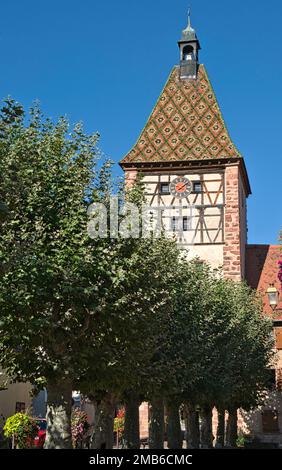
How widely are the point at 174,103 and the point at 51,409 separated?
33151 mm

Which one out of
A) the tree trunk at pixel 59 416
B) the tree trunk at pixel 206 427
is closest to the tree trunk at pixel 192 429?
the tree trunk at pixel 206 427

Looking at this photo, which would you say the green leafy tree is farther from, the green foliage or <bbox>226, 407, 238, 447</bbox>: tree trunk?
<bbox>226, 407, 238, 447</bbox>: tree trunk

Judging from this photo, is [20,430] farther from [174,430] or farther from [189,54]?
[189,54]

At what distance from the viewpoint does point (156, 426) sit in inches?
904

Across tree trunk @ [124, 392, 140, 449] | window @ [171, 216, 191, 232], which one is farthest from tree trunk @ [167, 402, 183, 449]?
window @ [171, 216, 191, 232]

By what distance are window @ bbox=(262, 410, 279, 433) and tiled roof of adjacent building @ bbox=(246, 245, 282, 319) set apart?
627 cm

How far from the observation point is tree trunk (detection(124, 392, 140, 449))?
20.7m

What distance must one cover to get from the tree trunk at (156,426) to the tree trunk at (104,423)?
2.74 m

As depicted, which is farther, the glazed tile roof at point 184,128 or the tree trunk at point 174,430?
the glazed tile roof at point 184,128

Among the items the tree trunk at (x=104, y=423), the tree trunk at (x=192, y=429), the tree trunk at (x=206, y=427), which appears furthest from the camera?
the tree trunk at (x=206, y=427)

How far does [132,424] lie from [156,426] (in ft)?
7.08

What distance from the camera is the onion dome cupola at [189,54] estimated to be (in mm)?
47312

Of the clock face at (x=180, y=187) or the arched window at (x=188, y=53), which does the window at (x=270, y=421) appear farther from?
the arched window at (x=188, y=53)

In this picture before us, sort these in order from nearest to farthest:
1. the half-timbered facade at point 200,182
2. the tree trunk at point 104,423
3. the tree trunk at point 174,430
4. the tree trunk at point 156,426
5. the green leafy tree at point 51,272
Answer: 1. the green leafy tree at point 51,272
2. the tree trunk at point 104,423
3. the tree trunk at point 156,426
4. the tree trunk at point 174,430
5. the half-timbered facade at point 200,182
